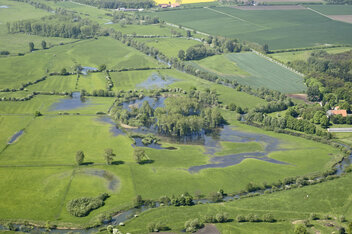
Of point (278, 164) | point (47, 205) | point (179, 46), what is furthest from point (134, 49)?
point (47, 205)

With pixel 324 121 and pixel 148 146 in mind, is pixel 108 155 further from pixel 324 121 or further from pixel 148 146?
pixel 324 121

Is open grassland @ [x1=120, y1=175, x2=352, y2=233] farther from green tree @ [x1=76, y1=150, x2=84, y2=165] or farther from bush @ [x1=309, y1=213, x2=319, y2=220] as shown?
green tree @ [x1=76, y1=150, x2=84, y2=165]

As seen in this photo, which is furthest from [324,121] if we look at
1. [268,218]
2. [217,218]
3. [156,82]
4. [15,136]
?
[15,136]

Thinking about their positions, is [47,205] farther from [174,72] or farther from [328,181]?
[174,72]

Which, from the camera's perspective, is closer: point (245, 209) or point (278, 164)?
point (245, 209)

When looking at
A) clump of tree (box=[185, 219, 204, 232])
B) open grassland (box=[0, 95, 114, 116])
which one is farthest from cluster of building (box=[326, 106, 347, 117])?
clump of tree (box=[185, 219, 204, 232])

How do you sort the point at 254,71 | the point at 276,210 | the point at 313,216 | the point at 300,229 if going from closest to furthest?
the point at 300,229, the point at 313,216, the point at 276,210, the point at 254,71
